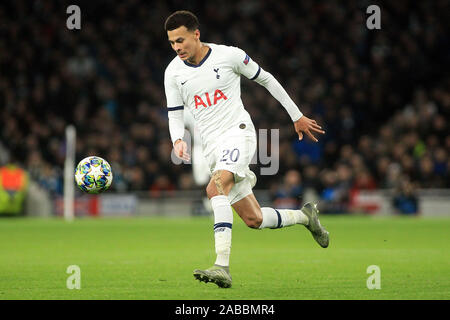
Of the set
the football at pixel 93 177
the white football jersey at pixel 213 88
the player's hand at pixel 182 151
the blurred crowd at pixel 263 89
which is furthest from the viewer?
the blurred crowd at pixel 263 89

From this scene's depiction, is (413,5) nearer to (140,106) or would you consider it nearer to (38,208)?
(140,106)

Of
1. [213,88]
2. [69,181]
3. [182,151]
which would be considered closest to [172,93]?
[213,88]

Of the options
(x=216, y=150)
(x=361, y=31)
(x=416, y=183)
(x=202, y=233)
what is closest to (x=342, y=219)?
(x=416, y=183)

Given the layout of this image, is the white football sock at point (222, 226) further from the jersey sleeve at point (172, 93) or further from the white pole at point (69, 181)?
the white pole at point (69, 181)

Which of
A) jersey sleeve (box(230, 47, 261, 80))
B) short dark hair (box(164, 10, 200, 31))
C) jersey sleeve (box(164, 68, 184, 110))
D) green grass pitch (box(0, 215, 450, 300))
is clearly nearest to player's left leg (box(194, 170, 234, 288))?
green grass pitch (box(0, 215, 450, 300))

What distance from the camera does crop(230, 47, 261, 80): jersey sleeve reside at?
24.1 ft

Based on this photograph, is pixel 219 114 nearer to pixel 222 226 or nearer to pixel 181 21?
pixel 181 21

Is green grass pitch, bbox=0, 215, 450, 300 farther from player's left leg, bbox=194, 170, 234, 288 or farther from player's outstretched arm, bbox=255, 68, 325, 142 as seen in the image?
player's outstretched arm, bbox=255, 68, 325, 142

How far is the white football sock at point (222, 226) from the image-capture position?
6.80m

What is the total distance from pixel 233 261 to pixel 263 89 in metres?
13.2

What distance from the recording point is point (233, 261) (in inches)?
361

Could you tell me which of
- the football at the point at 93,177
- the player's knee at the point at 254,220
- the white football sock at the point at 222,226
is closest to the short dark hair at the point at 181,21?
the white football sock at the point at 222,226

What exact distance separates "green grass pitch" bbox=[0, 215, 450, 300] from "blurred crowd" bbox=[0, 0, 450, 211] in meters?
3.77

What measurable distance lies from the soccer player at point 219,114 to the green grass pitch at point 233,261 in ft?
2.14
